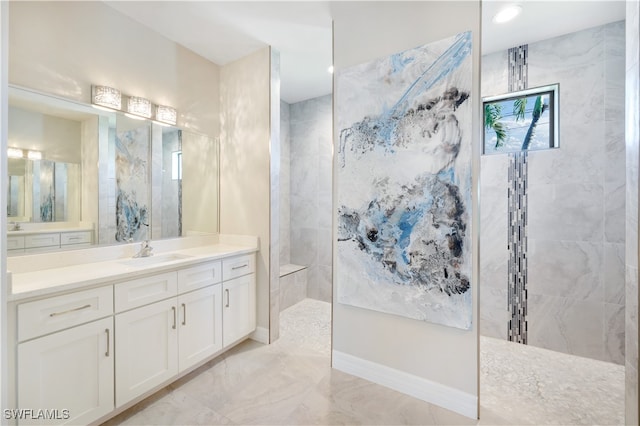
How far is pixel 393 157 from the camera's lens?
184 centimetres

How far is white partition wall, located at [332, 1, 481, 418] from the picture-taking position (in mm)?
1618

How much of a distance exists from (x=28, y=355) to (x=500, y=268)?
3.31m

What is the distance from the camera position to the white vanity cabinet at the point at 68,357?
126 centimetres

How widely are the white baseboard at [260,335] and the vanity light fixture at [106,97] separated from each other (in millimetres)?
2164

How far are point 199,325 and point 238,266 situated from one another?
54 centimetres

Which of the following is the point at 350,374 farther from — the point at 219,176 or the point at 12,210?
the point at 12,210

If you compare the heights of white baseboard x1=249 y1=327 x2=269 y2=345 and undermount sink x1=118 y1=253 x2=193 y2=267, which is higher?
undermount sink x1=118 y1=253 x2=193 y2=267

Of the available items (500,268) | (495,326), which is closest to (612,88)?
(500,268)

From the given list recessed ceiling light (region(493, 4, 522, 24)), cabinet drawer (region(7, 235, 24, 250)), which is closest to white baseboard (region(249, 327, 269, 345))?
cabinet drawer (region(7, 235, 24, 250))

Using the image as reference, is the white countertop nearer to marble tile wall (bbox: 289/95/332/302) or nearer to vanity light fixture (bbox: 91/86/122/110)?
vanity light fixture (bbox: 91/86/122/110)

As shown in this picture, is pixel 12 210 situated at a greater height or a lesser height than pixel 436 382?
greater

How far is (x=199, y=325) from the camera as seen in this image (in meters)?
2.04

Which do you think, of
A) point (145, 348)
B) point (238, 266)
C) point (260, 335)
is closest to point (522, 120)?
point (238, 266)

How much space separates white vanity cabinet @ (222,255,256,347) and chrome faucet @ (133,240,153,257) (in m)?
0.56
